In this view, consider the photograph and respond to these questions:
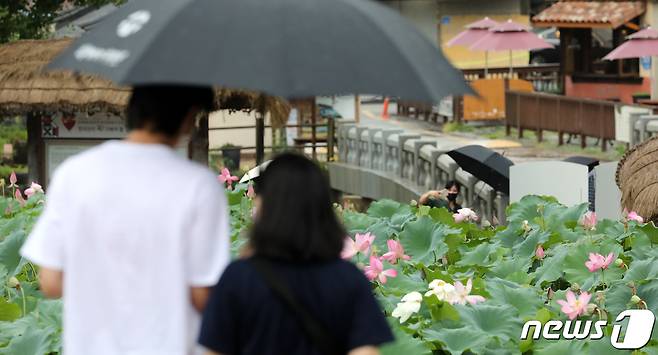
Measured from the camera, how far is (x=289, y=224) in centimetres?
370

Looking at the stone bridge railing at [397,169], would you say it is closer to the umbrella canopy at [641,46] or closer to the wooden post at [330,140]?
the wooden post at [330,140]

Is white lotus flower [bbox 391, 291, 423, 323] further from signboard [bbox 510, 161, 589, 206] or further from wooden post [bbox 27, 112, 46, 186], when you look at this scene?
wooden post [bbox 27, 112, 46, 186]

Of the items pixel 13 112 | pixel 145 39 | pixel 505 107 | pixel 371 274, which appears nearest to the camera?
pixel 145 39

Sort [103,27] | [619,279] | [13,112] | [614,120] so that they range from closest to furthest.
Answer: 1. [103,27]
2. [619,279]
3. [13,112]
4. [614,120]

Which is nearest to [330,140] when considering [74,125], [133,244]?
[74,125]

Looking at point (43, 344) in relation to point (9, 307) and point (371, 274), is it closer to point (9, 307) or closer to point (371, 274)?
point (9, 307)

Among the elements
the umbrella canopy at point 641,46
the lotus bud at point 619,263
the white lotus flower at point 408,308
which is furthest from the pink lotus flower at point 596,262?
the umbrella canopy at point 641,46

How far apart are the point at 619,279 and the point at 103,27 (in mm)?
4472

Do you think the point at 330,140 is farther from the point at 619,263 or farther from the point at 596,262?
the point at 596,262

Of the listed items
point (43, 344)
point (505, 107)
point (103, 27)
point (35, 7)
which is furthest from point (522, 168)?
point (505, 107)

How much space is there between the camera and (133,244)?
3.81m

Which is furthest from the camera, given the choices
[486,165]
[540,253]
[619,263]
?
[486,165]

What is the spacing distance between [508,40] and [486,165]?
2015 cm

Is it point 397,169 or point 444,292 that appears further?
point 397,169
